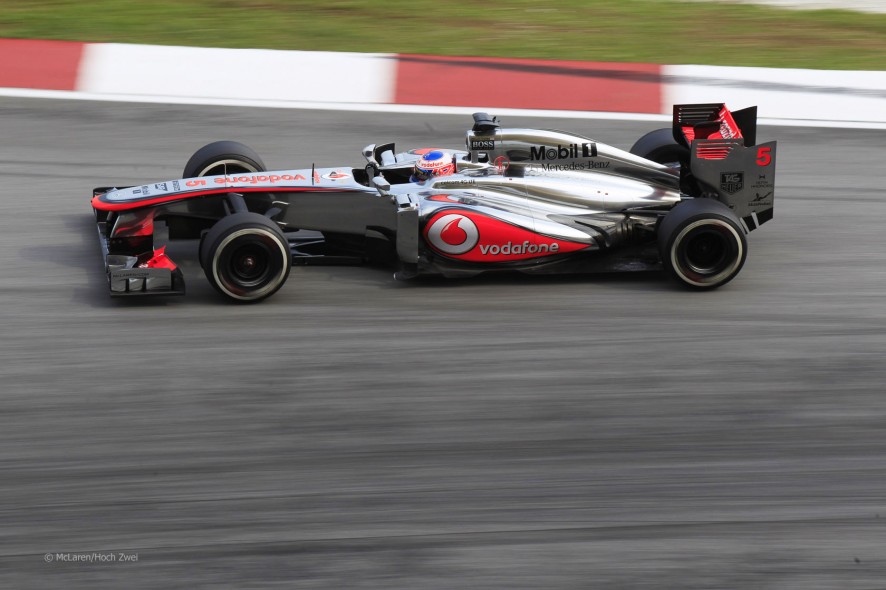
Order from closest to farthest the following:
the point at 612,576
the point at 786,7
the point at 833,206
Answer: the point at 612,576
the point at 833,206
the point at 786,7

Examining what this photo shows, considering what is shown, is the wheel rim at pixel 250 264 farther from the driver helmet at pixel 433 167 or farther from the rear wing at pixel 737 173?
the rear wing at pixel 737 173

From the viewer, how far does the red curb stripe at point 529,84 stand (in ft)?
36.0

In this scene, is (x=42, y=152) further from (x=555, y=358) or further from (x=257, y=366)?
(x=555, y=358)

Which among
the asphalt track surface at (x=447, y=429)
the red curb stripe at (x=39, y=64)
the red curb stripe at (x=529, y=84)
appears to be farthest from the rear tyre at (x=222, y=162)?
the red curb stripe at (x=39, y=64)

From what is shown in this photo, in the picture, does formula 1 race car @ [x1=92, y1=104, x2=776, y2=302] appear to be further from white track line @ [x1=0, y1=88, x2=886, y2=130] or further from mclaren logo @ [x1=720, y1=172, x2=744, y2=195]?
white track line @ [x1=0, y1=88, x2=886, y2=130]

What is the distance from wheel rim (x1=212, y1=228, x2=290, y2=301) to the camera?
629 centimetres

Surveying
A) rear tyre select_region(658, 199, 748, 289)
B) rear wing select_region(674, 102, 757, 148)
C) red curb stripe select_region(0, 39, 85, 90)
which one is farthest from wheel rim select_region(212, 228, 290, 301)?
red curb stripe select_region(0, 39, 85, 90)

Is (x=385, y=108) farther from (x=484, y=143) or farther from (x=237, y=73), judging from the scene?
(x=484, y=143)

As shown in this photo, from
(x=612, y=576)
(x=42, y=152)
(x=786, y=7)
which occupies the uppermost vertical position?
(x=786, y=7)

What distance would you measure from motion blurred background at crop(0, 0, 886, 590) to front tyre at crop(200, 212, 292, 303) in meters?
0.15

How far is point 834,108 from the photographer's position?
1094 cm

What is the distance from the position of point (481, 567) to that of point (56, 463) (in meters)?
1.92

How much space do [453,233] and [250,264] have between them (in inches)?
46.9

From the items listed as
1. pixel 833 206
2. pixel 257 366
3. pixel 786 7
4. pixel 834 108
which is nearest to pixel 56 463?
pixel 257 366
